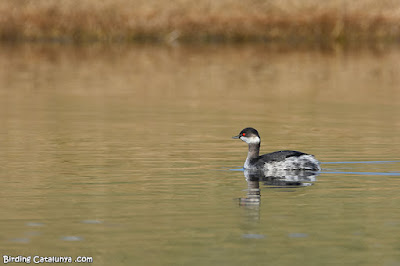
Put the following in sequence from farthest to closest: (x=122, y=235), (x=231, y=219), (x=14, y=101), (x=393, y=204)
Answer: (x=14, y=101) < (x=393, y=204) < (x=231, y=219) < (x=122, y=235)

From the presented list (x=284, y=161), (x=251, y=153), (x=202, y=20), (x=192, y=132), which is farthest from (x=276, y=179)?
(x=202, y=20)

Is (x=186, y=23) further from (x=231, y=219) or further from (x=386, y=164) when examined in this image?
(x=231, y=219)

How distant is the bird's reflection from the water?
0.28 ft

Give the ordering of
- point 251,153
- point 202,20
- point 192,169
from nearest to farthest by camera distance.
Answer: point 192,169
point 251,153
point 202,20

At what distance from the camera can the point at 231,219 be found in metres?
10.1

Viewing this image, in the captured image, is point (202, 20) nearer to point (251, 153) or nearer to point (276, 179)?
point (251, 153)

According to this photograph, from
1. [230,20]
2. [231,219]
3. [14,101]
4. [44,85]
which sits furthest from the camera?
[230,20]

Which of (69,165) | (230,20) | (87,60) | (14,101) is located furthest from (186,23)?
(69,165)

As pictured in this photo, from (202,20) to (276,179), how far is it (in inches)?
1185

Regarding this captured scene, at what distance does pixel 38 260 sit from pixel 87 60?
2776cm

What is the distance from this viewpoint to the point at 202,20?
42.5 metres

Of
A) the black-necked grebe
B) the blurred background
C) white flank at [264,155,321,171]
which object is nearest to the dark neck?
the black-necked grebe

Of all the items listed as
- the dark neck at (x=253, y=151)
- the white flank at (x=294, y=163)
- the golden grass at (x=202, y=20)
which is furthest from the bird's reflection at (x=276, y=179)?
the golden grass at (x=202, y=20)

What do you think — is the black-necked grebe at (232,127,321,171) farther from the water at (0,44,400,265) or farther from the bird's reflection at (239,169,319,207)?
the water at (0,44,400,265)
